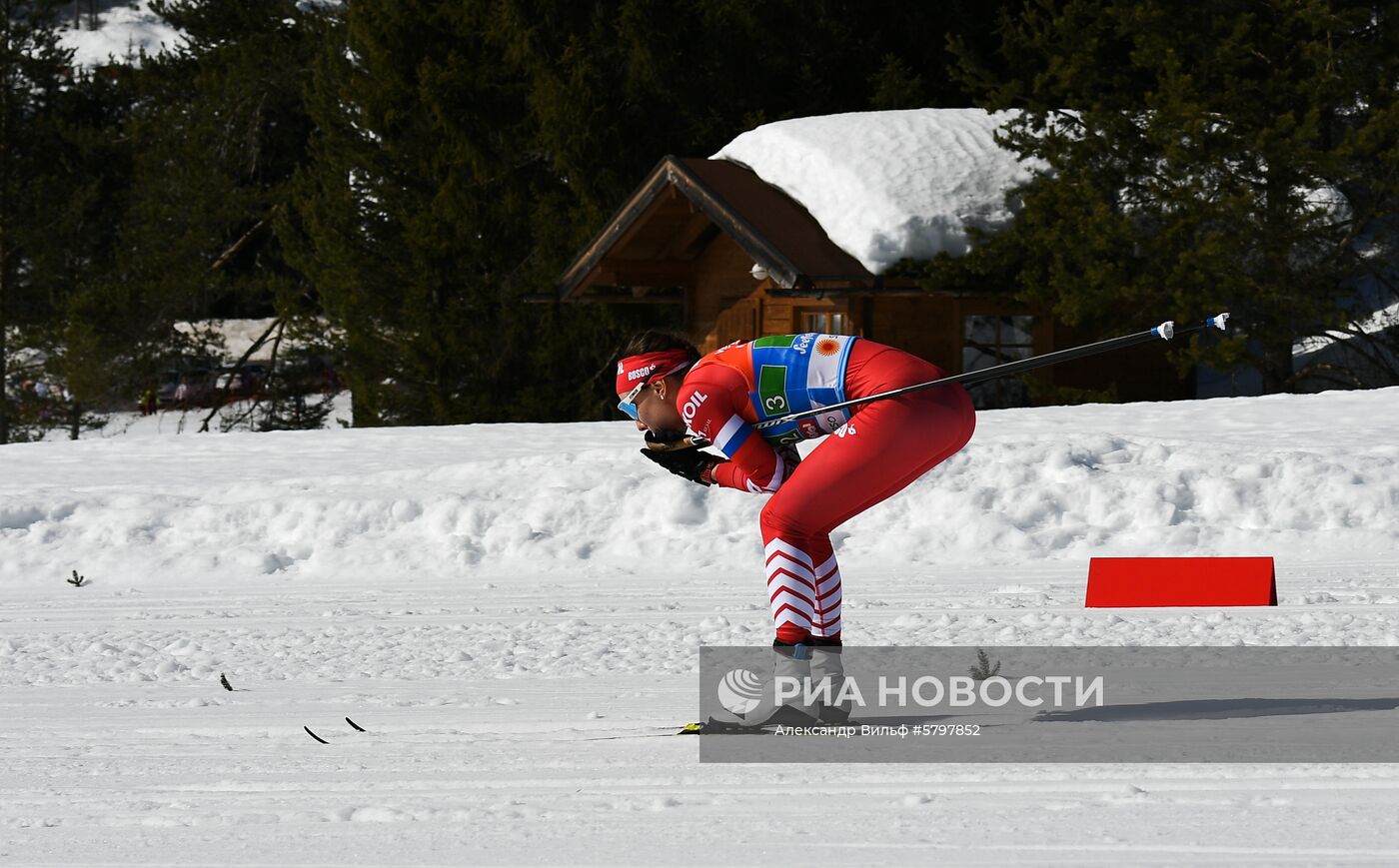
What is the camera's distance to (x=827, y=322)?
23062 millimetres

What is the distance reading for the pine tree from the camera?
19.1 m

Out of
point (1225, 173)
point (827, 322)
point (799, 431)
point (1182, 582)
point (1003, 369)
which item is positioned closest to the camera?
point (799, 431)

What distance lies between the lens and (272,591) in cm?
964

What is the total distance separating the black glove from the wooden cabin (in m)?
15.7

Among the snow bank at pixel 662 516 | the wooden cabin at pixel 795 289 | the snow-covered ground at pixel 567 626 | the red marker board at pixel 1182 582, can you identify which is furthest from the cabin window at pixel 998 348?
the red marker board at pixel 1182 582

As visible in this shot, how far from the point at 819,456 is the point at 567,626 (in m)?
2.94

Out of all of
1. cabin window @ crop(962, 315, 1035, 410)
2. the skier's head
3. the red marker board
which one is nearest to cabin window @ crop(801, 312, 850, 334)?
cabin window @ crop(962, 315, 1035, 410)

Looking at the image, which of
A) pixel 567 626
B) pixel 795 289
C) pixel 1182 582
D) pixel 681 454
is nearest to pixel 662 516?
pixel 567 626

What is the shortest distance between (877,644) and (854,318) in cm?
1528

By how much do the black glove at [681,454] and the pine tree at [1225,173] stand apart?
14648 millimetres

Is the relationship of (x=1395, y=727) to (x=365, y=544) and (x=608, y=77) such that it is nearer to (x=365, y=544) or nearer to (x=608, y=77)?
(x=365, y=544)

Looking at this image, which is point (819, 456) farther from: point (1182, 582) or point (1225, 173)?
point (1225, 173)

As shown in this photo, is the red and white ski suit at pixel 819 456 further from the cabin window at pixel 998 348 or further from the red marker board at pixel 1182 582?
the cabin window at pixel 998 348

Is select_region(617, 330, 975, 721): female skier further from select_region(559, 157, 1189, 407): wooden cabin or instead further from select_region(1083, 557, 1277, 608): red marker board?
select_region(559, 157, 1189, 407): wooden cabin
